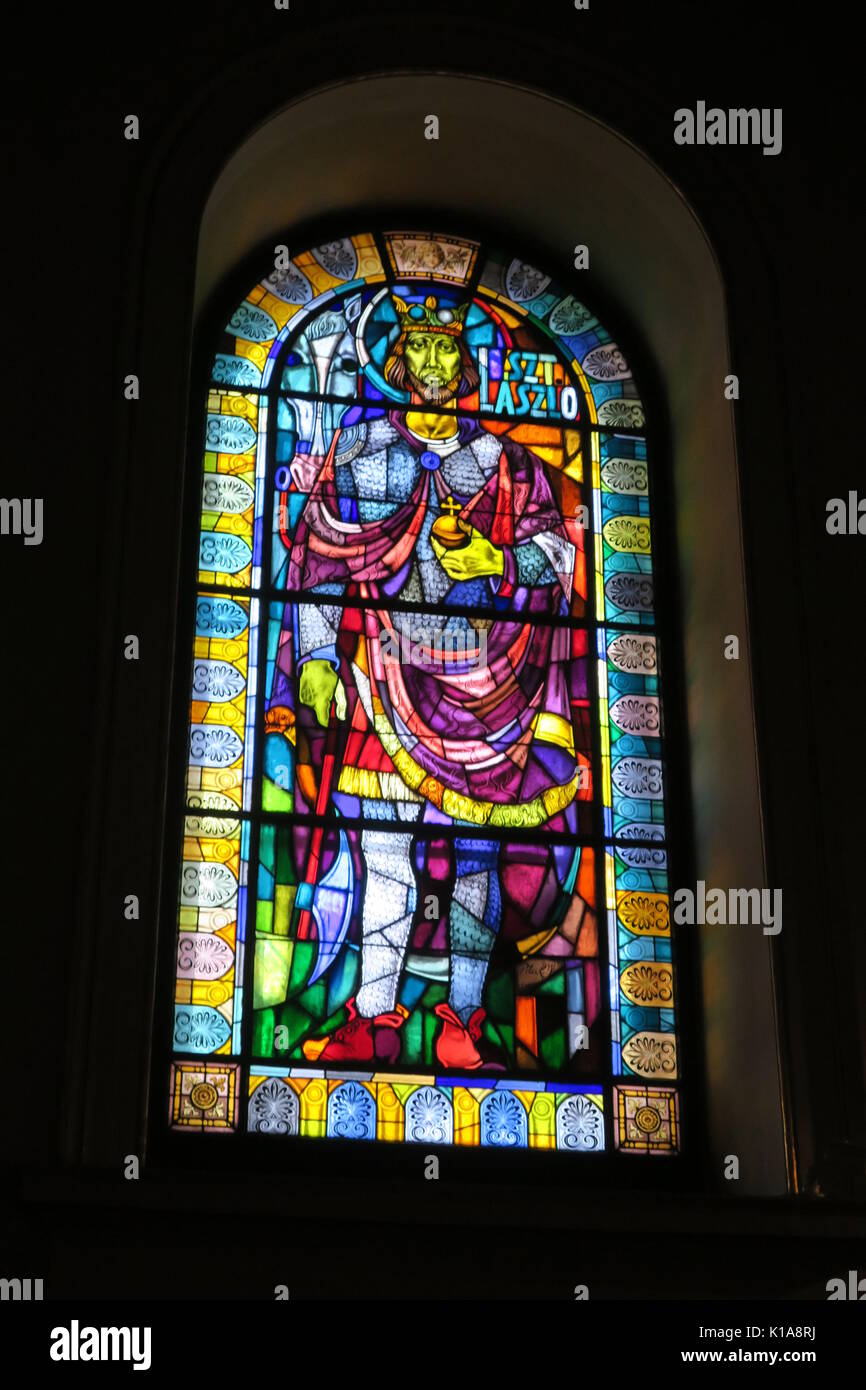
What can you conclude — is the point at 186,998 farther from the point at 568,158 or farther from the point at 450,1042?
the point at 568,158

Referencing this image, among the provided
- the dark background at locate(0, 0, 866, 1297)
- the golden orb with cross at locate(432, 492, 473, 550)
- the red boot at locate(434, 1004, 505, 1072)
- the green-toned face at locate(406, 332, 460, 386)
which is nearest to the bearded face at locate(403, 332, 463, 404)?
the green-toned face at locate(406, 332, 460, 386)

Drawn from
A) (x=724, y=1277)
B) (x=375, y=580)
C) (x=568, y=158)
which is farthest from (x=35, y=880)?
(x=568, y=158)

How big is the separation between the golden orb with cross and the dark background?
921 millimetres

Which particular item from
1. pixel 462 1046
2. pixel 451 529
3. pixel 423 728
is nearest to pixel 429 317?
pixel 451 529

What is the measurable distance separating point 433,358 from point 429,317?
0.59 feet

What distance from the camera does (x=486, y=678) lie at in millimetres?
6160

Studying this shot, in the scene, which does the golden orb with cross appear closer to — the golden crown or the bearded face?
the bearded face

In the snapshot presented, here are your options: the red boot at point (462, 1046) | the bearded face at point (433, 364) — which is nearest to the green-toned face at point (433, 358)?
the bearded face at point (433, 364)

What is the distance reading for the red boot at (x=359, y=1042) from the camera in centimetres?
555

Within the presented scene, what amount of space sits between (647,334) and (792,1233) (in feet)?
10.4

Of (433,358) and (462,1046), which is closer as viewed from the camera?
(462,1046)

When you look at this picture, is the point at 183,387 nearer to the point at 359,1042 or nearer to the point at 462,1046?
the point at 359,1042

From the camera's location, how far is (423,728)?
6020 millimetres

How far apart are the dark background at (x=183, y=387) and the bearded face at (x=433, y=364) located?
65 cm
